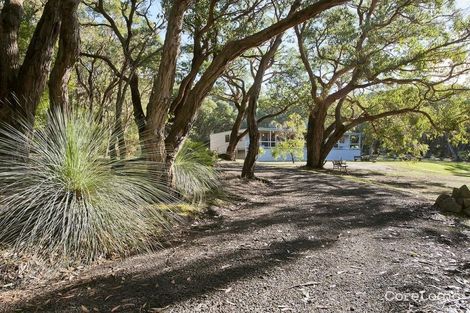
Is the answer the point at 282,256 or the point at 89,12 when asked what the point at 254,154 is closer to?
the point at 282,256

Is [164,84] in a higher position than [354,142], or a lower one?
higher

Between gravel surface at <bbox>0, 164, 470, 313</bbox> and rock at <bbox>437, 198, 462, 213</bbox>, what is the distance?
41.6 inches

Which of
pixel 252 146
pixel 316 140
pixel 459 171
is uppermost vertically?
pixel 316 140

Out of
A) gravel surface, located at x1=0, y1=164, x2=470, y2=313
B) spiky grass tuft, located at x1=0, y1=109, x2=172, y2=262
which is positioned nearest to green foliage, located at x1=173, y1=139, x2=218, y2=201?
gravel surface, located at x1=0, y1=164, x2=470, y2=313

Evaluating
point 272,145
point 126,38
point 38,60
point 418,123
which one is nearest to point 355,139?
point 272,145

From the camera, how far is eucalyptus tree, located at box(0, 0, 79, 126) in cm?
393

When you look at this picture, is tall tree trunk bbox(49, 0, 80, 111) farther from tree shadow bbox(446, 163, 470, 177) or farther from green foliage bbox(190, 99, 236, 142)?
green foliage bbox(190, 99, 236, 142)

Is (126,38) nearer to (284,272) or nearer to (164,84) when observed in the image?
(164,84)

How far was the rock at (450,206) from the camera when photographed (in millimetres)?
5648

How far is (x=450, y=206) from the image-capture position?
570 cm

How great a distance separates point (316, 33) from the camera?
14281 millimetres

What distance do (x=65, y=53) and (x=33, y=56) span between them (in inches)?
15.1

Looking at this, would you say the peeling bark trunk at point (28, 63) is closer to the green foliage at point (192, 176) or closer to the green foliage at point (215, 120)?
the green foliage at point (192, 176)

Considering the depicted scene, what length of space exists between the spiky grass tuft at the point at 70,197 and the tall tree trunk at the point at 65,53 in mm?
932
